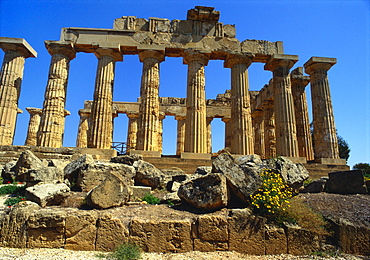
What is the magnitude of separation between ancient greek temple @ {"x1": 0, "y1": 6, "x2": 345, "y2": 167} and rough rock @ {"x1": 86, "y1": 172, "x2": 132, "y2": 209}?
8.46 meters

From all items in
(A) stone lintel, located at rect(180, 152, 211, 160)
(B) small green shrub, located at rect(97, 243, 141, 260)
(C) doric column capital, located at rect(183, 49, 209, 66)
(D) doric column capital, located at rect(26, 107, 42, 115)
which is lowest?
(B) small green shrub, located at rect(97, 243, 141, 260)

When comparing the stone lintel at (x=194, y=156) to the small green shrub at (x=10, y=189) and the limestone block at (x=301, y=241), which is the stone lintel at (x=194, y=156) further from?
the limestone block at (x=301, y=241)

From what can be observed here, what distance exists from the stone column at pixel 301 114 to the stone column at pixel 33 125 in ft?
72.9

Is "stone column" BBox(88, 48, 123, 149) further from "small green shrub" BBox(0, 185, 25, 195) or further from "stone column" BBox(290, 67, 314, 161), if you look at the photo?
"stone column" BBox(290, 67, 314, 161)

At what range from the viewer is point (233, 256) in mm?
4957

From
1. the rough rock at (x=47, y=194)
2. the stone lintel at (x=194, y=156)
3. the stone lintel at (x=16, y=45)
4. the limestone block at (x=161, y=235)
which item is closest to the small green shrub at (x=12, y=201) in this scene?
the rough rock at (x=47, y=194)

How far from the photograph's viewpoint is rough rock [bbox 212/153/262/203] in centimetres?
597

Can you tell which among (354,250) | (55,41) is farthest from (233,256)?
(55,41)

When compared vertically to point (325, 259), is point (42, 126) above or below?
above

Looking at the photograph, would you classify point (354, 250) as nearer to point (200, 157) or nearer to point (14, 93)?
point (200, 157)

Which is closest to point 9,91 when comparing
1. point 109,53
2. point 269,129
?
point 109,53

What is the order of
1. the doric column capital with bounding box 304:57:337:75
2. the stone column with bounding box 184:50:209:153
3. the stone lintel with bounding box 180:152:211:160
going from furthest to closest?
the doric column capital with bounding box 304:57:337:75 < the stone column with bounding box 184:50:209:153 < the stone lintel with bounding box 180:152:211:160

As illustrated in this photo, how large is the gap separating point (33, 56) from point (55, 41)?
2.58m

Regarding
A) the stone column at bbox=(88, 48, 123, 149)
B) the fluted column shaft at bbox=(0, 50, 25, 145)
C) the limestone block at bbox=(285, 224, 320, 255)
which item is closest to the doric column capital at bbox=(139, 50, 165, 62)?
the stone column at bbox=(88, 48, 123, 149)
